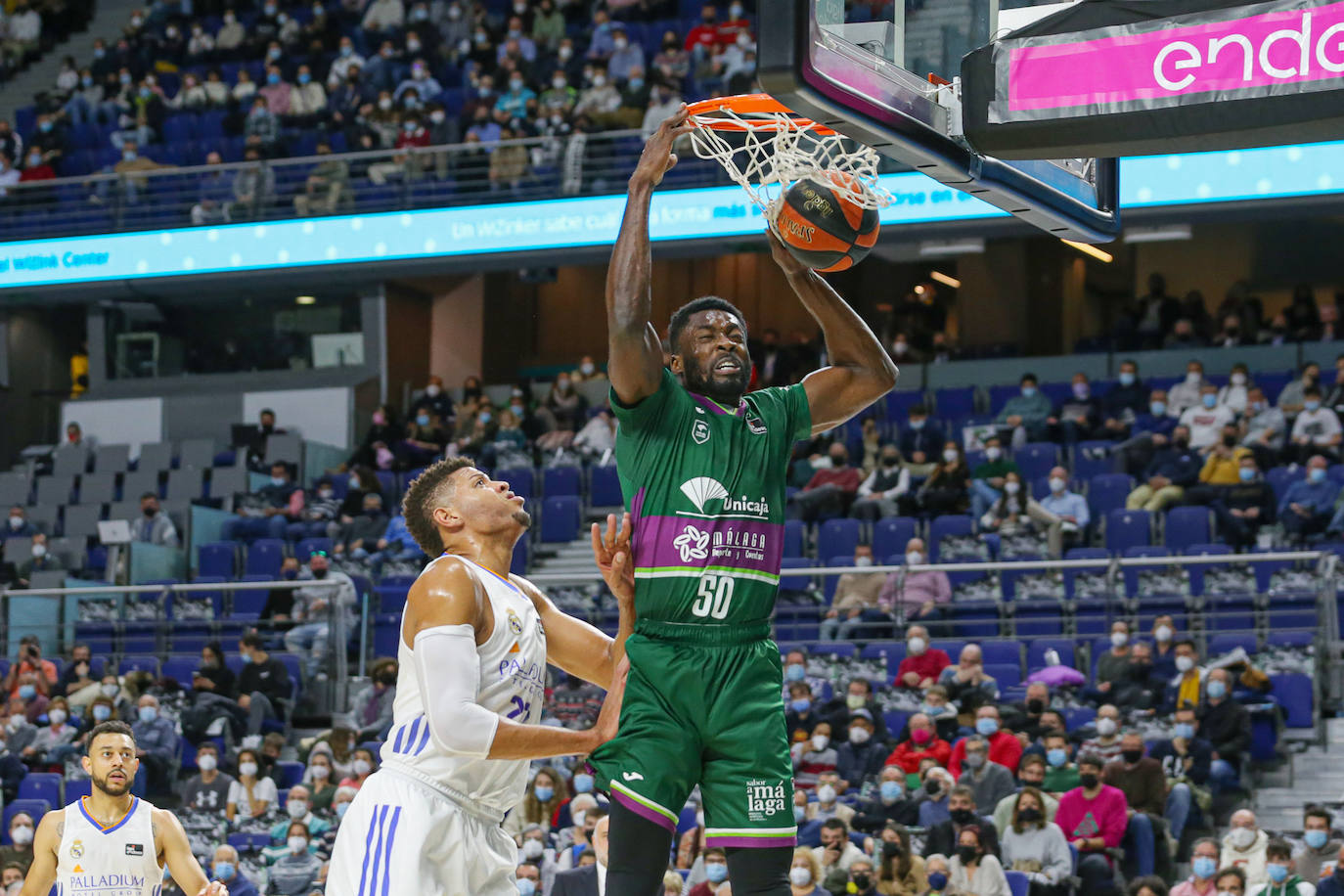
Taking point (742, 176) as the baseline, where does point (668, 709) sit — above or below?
below

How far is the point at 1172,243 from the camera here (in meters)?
27.1

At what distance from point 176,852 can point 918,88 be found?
5.25m

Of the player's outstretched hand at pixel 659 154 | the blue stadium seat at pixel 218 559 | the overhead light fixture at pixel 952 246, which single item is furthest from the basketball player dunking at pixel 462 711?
the overhead light fixture at pixel 952 246

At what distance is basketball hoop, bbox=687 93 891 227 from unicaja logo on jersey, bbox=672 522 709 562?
1.18 m

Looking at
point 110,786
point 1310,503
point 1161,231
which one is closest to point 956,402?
point 1161,231

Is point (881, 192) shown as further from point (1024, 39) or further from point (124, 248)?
point (124, 248)

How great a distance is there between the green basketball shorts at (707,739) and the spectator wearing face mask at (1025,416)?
14.1 meters

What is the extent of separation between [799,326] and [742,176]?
22575 mm

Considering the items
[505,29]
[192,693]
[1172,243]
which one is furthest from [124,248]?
[1172,243]

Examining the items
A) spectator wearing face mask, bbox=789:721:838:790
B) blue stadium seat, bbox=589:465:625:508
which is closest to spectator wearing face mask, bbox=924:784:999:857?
spectator wearing face mask, bbox=789:721:838:790

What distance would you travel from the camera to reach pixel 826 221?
18.7 ft

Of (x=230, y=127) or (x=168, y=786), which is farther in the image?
(x=230, y=127)

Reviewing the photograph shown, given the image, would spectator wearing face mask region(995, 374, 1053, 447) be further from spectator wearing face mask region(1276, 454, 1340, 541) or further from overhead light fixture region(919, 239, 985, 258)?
spectator wearing face mask region(1276, 454, 1340, 541)

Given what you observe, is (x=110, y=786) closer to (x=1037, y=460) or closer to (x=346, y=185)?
(x=1037, y=460)
